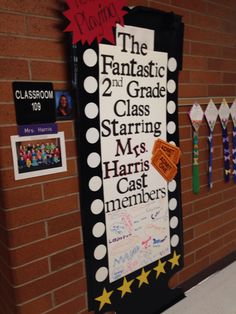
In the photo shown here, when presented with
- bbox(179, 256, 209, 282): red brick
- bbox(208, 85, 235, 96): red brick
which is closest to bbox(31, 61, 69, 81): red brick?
bbox(208, 85, 235, 96): red brick

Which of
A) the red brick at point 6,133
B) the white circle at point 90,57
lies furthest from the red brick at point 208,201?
the red brick at point 6,133

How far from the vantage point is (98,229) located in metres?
1.32

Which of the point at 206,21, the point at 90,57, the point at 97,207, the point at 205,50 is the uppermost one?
the point at 206,21

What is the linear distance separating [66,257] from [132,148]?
0.56 metres

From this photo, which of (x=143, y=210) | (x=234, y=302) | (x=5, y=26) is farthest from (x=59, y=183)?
(x=234, y=302)

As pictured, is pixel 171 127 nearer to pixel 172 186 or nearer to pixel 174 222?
pixel 172 186

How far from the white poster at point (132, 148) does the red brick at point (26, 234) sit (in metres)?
0.31

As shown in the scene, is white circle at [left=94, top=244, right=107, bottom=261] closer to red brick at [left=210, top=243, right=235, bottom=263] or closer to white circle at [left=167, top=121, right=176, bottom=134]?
white circle at [left=167, top=121, right=176, bottom=134]

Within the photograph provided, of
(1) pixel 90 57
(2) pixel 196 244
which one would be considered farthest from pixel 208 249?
(1) pixel 90 57

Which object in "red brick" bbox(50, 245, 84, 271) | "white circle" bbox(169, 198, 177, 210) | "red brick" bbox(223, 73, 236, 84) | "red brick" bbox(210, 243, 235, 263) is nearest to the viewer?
"red brick" bbox(50, 245, 84, 271)

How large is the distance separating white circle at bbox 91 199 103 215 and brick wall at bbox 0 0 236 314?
0.07 meters

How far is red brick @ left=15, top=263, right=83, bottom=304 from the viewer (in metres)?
1.14

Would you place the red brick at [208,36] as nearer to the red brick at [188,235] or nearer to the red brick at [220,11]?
the red brick at [220,11]

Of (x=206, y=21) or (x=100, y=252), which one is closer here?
(x=100, y=252)
